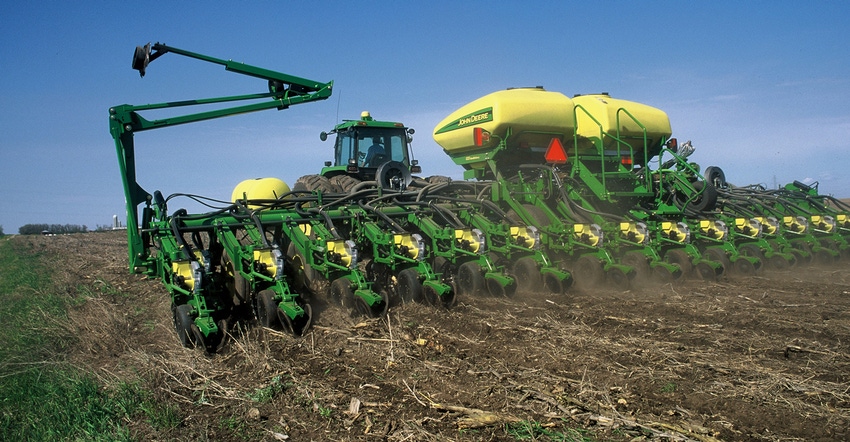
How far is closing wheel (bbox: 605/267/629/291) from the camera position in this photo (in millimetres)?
7605

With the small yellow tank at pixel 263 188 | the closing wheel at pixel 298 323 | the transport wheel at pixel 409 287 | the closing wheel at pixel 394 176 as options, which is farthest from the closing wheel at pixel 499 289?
the small yellow tank at pixel 263 188

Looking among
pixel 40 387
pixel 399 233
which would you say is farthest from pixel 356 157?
pixel 40 387

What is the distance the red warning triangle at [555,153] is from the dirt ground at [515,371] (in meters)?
2.92

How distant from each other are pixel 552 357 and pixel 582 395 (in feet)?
2.70

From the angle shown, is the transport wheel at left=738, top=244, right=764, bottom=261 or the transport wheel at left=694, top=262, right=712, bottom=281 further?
the transport wheel at left=738, top=244, right=764, bottom=261

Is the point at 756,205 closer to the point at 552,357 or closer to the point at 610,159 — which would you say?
the point at 610,159

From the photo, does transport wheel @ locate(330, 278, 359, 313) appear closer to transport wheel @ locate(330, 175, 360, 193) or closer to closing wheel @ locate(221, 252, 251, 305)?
closing wheel @ locate(221, 252, 251, 305)

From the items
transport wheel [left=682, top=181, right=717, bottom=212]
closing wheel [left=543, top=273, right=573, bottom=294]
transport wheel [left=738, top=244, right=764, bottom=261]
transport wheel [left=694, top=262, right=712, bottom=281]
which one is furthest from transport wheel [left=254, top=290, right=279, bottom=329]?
transport wheel [left=738, top=244, right=764, bottom=261]

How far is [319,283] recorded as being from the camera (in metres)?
7.39

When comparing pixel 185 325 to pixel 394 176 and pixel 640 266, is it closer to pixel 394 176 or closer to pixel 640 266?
pixel 394 176

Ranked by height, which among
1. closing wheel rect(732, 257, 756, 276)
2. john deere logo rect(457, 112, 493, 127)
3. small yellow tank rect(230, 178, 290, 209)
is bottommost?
closing wheel rect(732, 257, 756, 276)

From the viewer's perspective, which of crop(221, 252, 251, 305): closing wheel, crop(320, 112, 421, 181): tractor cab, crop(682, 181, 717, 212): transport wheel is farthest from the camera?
crop(320, 112, 421, 181): tractor cab

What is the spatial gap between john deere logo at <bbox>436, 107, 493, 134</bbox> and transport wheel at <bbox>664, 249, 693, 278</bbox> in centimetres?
318

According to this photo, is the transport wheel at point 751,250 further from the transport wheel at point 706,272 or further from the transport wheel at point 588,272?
the transport wheel at point 588,272
